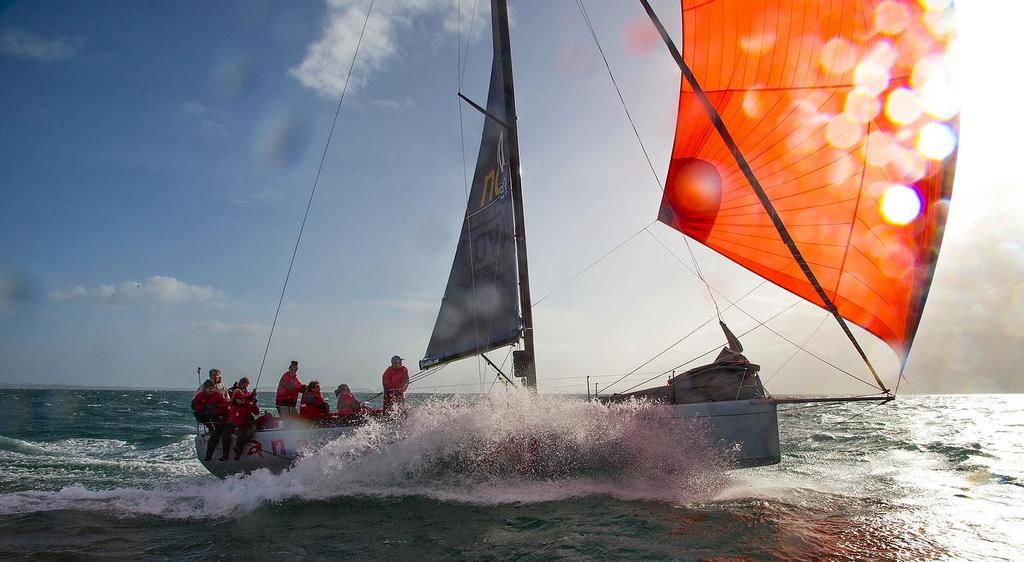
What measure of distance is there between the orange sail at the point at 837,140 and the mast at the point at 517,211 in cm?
331

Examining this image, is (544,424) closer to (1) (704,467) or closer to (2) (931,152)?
(1) (704,467)

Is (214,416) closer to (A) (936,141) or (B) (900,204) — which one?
(B) (900,204)

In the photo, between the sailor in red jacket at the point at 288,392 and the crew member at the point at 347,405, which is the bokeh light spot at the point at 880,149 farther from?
the sailor in red jacket at the point at 288,392

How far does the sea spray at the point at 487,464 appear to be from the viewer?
7.78 metres

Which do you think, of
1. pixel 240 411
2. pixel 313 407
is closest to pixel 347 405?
pixel 313 407

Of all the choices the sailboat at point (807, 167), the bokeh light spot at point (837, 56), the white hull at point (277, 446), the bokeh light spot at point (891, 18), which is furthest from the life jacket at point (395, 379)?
the bokeh light spot at point (891, 18)

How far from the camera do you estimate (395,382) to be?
32.8 feet

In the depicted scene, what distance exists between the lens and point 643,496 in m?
7.52

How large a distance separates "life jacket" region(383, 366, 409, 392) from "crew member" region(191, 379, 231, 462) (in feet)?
8.58

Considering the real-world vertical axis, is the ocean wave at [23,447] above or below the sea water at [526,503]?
below

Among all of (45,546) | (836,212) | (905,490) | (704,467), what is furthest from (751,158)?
(45,546)

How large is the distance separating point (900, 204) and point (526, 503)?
6166 millimetres

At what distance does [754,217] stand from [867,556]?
4.56m

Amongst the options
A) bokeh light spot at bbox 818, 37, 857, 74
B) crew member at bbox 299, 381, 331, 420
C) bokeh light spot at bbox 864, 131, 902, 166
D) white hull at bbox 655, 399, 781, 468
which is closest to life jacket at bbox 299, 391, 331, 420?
crew member at bbox 299, 381, 331, 420
